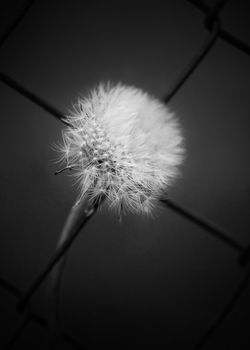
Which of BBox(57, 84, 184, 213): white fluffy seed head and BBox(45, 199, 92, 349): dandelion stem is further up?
BBox(57, 84, 184, 213): white fluffy seed head

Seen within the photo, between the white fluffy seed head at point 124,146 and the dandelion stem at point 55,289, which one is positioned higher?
the white fluffy seed head at point 124,146

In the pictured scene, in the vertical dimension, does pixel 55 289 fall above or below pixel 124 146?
below

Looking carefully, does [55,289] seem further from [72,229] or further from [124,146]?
[124,146]

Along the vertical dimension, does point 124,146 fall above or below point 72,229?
above

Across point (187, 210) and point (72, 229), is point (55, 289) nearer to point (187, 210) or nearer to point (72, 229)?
point (72, 229)

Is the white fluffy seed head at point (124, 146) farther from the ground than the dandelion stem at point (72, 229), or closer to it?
farther from the ground

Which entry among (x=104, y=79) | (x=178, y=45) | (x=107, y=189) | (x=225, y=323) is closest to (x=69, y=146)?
(x=107, y=189)

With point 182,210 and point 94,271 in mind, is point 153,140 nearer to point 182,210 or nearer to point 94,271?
point 182,210

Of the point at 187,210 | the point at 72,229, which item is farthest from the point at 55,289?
the point at 187,210
